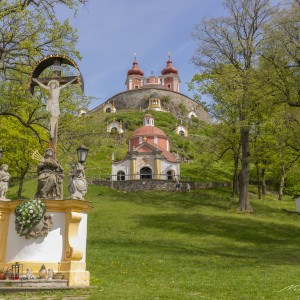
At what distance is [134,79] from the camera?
119 meters

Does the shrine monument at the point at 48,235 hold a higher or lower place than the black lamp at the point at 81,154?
lower

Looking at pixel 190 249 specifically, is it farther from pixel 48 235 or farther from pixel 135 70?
pixel 135 70

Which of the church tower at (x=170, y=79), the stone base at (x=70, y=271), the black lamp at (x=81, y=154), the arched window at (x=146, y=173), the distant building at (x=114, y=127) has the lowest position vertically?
the stone base at (x=70, y=271)

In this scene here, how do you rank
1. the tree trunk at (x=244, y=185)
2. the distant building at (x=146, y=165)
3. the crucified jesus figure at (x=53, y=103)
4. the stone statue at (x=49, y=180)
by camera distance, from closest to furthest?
the stone statue at (x=49, y=180)
the crucified jesus figure at (x=53, y=103)
the tree trunk at (x=244, y=185)
the distant building at (x=146, y=165)

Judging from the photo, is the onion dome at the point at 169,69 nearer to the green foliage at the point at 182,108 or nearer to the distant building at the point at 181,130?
the green foliage at the point at 182,108

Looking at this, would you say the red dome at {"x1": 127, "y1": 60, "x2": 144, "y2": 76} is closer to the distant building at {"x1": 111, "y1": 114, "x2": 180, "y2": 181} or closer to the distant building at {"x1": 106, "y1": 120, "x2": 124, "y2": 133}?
the distant building at {"x1": 106, "y1": 120, "x2": 124, "y2": 133}

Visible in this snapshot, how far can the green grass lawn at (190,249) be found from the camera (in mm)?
9922

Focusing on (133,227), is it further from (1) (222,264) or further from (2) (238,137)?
(2) (238,137)

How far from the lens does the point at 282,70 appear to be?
20.1 metres

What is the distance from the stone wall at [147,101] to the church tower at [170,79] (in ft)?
29.1

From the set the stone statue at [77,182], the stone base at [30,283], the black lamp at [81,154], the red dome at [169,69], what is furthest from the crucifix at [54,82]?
the red dome at [169,69]

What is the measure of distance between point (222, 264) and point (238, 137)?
20.4 m

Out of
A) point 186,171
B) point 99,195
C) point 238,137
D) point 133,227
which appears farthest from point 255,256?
point 186,171

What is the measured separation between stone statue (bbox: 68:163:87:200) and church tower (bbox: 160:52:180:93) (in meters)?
108
